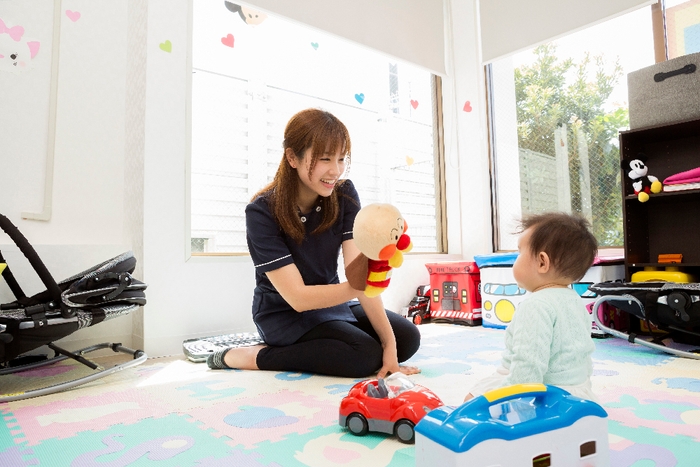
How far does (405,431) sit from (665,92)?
83.2 inches

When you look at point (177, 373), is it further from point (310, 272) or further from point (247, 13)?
point (247, 13)

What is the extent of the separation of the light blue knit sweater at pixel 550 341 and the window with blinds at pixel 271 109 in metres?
1.80

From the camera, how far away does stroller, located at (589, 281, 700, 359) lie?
5.76ft

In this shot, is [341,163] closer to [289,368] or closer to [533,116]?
[289,368]

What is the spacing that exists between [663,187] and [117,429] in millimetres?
2354

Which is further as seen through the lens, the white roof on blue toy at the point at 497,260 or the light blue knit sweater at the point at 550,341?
the white roof on blue toy at the point at 497,260

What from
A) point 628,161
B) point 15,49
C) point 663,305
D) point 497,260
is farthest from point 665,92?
point 15,49

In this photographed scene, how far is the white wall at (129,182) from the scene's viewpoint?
2.06 metres

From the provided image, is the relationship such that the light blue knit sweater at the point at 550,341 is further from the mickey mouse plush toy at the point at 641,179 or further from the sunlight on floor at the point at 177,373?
the mickey mouse plush toy at the point at 641,179

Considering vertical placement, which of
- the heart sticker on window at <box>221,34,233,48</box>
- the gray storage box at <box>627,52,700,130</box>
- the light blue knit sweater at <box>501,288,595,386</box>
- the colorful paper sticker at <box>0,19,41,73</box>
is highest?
the heart sticker on window at <box>221,34,233,48</box>

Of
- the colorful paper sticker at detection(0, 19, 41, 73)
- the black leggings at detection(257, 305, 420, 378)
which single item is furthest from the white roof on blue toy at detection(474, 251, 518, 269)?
the colorful paper sticker at detection(0, 19, 41, 73)

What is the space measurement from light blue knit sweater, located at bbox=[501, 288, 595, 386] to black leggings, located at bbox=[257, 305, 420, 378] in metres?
0.68

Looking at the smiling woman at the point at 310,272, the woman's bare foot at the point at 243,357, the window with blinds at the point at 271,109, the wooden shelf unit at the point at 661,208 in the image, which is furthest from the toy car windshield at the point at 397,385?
the wooden shelf unit at the point at 661,208

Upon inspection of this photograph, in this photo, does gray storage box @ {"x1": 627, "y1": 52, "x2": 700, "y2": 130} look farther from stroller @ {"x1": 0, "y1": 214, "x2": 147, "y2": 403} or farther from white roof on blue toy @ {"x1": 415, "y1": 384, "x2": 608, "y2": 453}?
stroller @ {"x1": 0, "y1": 214, "x2": 147, "y2": 403}
